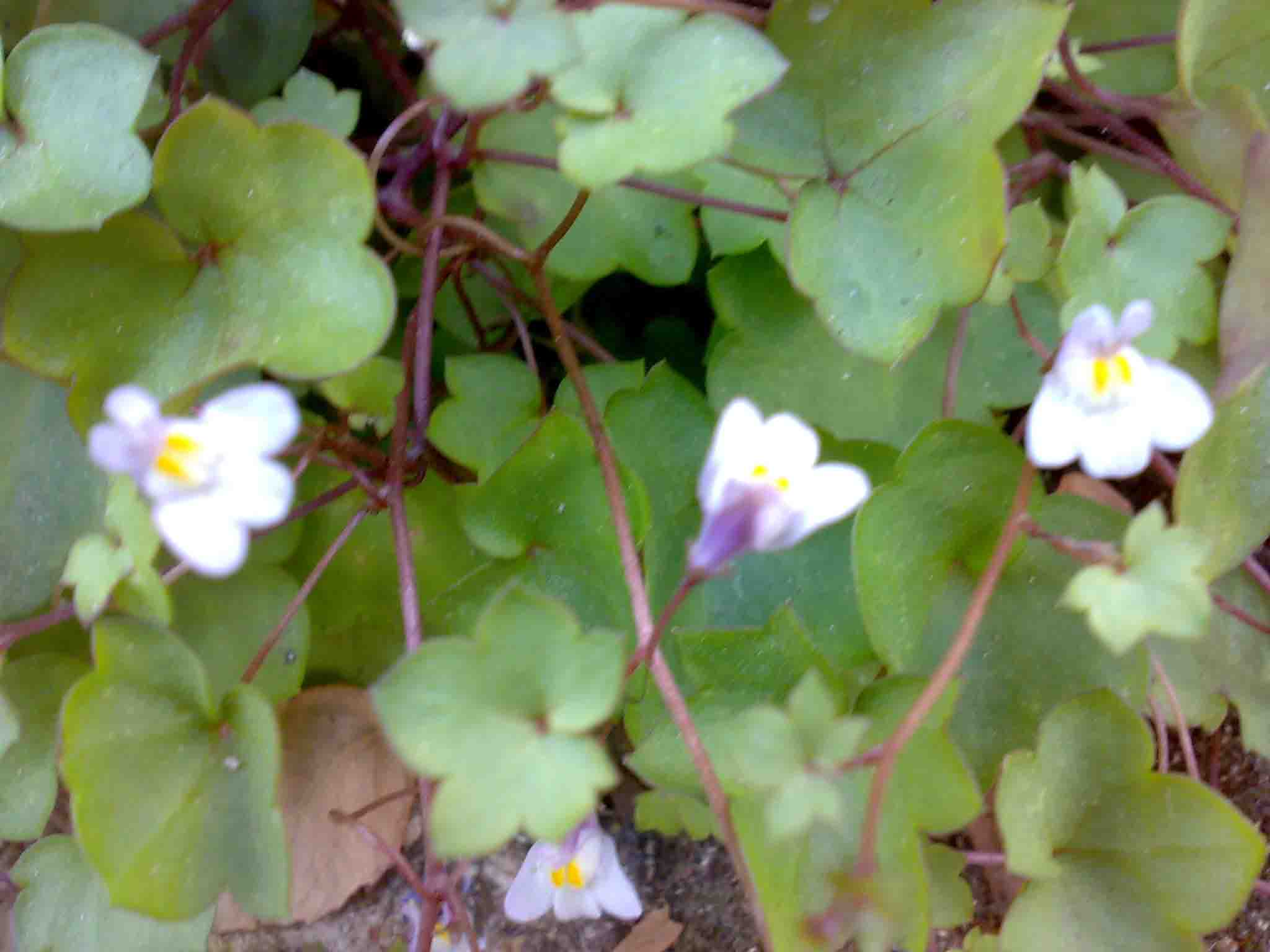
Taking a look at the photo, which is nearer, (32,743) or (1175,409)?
(1175,409)

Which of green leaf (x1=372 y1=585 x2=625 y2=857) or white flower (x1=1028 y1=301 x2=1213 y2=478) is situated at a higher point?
white flower (x1=1028 y1=301 x2=1213 y2=478)

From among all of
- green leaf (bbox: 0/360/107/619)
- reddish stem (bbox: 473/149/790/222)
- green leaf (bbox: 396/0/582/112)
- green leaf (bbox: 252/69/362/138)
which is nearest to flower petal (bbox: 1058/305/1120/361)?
reddish stem (bbox: 473/149/790/222)

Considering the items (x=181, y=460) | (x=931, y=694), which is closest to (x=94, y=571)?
(x=181, y=460)

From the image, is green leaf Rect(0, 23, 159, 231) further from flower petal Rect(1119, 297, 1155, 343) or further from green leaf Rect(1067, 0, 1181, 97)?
green leaf Rect(1067, 0, 1181, 97)

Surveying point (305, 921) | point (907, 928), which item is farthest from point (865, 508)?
point (305, 921)

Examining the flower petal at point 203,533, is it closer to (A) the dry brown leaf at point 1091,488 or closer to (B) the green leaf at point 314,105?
(B) the green leaf at point 314,105

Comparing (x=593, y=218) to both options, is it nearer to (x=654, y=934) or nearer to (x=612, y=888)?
(x=612, y=888)
